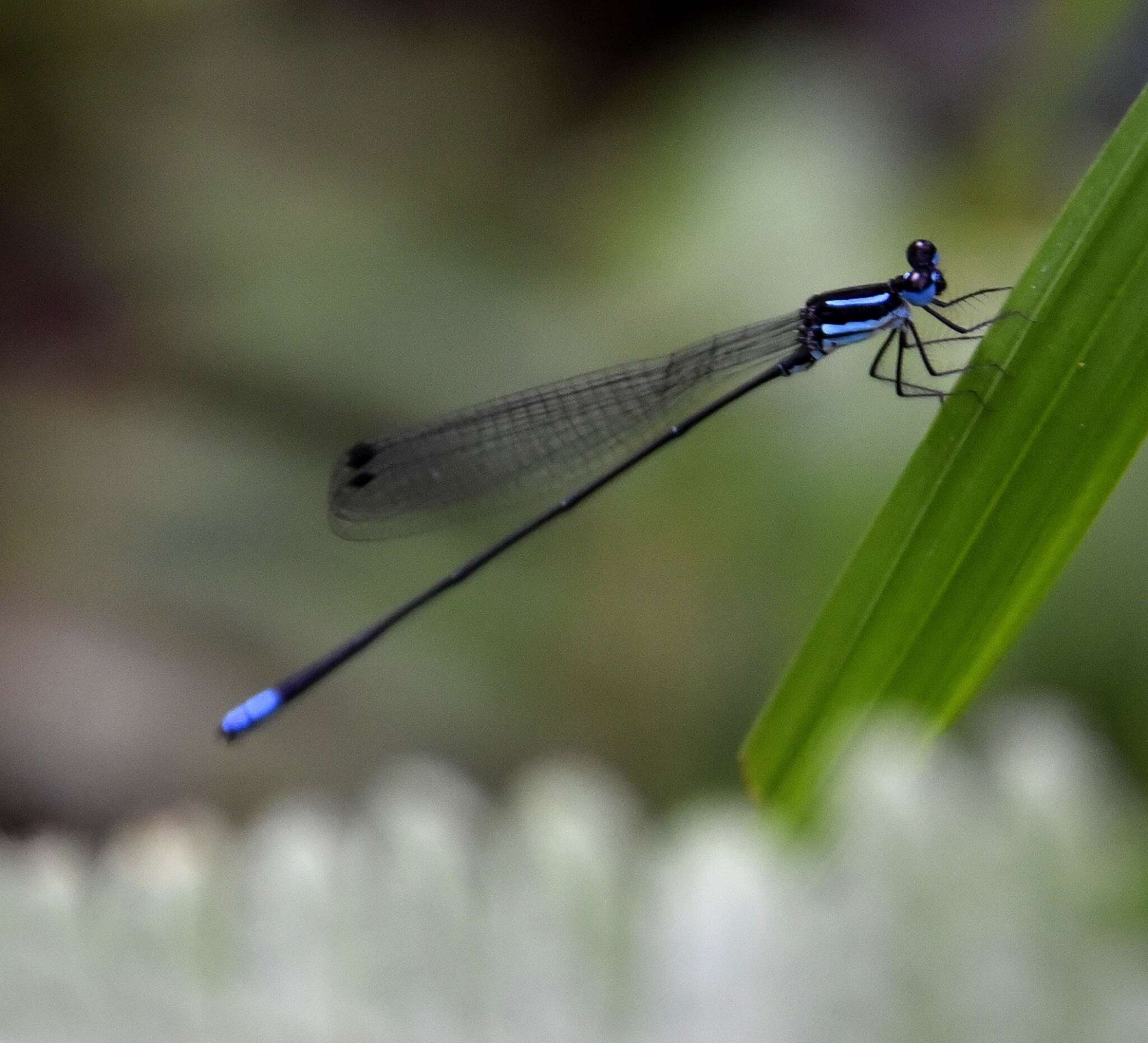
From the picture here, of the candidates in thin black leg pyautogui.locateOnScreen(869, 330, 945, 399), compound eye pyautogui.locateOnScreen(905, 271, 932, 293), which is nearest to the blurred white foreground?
thin black leg pyautogui.locateOnScreen(869, 330, 945, 399)

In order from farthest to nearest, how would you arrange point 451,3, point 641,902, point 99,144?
point 451,3
point 99,144
point 641,902

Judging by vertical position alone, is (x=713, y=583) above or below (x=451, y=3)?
below

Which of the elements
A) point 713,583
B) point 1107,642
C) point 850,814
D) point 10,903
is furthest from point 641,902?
point 713,583

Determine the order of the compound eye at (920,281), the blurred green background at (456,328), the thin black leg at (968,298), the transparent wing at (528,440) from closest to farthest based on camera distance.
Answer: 1. the thin black leg at (968,298)
2. the compound eye at (920,281)
3. the transparent wing at (528,440)
4. the blurred green background at (456,328)

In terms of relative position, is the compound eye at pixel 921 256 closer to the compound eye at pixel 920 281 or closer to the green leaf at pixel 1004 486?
the compound eye at pixel 920 281

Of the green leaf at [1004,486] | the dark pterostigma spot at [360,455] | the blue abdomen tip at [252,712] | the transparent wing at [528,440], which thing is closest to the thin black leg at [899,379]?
the transparent wing at [528,440]

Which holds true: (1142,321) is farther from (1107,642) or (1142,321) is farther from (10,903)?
(10,903)
